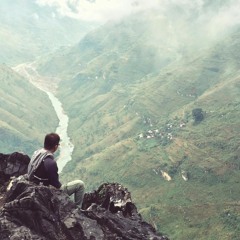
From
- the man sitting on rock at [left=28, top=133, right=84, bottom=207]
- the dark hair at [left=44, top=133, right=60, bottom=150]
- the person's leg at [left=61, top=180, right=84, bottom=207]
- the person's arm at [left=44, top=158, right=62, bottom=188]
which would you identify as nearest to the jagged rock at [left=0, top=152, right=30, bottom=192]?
the person's leg at [left=61, top=180, right=84, bottom=207]

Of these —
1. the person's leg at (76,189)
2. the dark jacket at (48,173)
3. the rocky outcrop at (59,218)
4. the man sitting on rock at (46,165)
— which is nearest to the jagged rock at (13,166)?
the rocky outcrop at (59,218)

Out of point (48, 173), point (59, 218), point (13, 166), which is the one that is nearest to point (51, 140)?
point (48, 173)

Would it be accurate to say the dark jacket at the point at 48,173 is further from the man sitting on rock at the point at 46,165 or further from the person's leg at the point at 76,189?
the person's leg at the point at 76,189

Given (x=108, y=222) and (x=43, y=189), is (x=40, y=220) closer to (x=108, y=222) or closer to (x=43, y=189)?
(x=43, y=189)

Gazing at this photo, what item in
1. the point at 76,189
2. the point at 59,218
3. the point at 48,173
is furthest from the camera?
the point at 76,189

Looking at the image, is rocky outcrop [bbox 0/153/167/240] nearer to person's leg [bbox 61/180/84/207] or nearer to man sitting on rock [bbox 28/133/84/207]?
man sitting on rock [bbox 28/133/84/207]

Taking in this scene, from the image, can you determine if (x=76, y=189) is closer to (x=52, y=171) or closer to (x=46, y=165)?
(x=52, y=171)
